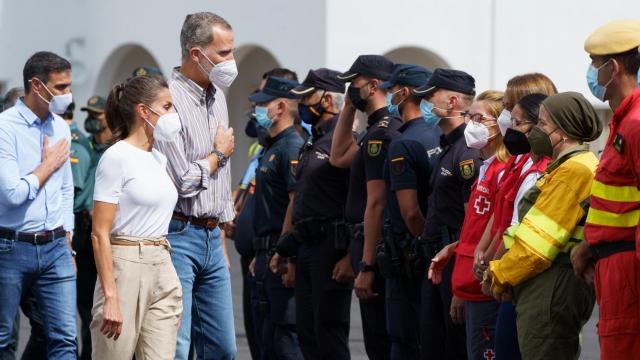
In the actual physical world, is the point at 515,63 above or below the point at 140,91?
below

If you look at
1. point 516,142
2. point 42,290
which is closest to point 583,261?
point 516,142

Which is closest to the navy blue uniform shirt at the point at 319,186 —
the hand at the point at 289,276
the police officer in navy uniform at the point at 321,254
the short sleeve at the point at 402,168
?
the police officer in navy uniform at the point at 321,254

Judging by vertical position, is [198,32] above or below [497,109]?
above

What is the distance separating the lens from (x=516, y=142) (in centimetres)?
595

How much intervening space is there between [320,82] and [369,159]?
1073mm

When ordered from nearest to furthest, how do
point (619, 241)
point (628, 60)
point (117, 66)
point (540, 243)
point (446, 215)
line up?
point (619, 241) < point (628, 60) < point (540, 243) < point (446, 215) < point (117, 66)

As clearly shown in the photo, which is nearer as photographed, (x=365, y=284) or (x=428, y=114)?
(x=428, y=114)

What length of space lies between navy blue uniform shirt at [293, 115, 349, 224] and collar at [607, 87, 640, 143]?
3.23m

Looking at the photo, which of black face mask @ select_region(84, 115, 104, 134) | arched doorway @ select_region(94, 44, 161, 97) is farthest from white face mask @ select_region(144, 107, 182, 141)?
arched doorway @ select_region(94, 44, 161, 97)

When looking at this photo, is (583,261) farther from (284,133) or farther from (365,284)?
(284,133)

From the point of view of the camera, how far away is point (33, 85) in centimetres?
725

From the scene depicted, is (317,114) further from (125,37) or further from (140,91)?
(125,37)

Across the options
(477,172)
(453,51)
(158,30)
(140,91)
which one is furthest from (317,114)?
(158,30)

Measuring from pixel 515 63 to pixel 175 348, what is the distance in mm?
12315
